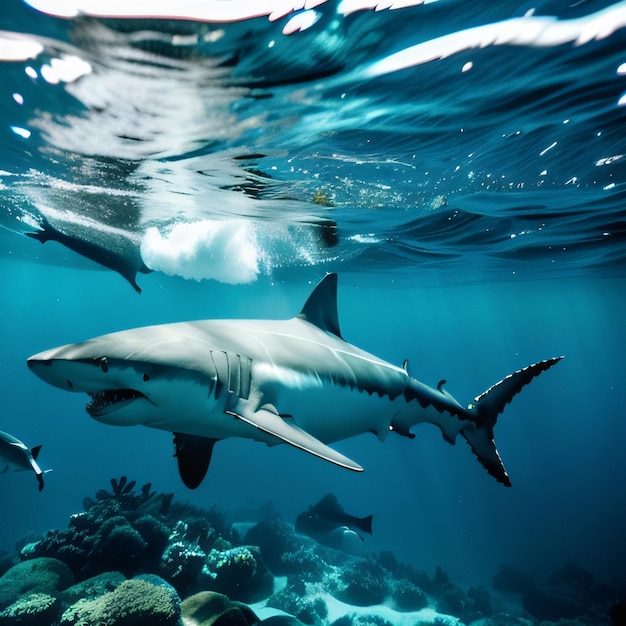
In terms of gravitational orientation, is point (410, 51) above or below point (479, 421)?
above

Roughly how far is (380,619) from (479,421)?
33.1 ft

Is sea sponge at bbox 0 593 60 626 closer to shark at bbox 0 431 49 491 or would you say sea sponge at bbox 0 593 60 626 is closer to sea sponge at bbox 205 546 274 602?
shark at bbox 0 431 49 491

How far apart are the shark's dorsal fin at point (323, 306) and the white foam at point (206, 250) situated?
1181 centimetres

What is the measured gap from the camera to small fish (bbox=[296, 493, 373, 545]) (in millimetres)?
10758

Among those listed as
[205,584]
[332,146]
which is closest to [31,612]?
[205,584]

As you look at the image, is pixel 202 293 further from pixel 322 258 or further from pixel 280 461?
pixel 280 461

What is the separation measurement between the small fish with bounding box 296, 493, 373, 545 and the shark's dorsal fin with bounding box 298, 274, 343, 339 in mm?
6878

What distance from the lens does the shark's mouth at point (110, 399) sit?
2885 mm

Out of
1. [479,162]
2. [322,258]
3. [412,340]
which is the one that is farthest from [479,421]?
[412,340]

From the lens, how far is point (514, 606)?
63.4 ft

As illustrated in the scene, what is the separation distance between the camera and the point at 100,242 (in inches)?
854

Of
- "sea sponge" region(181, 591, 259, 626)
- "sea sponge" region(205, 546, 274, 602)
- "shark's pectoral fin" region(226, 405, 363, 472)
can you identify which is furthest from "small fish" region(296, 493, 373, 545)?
"shark's pectoral fin" region(226, 405, 363, 472)

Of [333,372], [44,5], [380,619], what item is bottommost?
[380,619]

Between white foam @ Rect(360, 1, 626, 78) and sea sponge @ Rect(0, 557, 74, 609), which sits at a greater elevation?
white foam @ Rect(360, 1, 626, 78)
